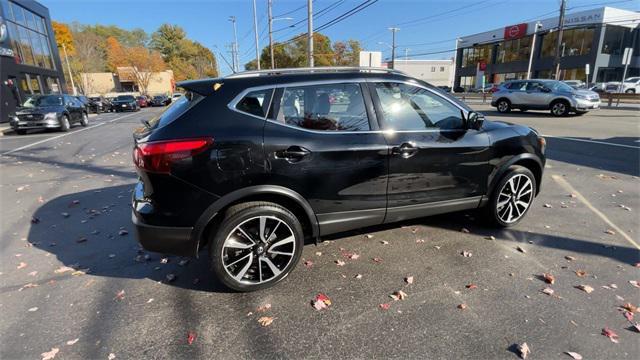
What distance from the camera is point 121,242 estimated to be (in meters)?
4.12

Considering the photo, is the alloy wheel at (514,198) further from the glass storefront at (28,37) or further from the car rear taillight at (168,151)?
the glass storefront at (28,37)

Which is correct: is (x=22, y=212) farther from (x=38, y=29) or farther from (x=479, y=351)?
(x=38, y=29)

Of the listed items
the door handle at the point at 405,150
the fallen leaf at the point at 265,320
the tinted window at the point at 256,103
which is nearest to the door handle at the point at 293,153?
the tinted window at the point at 256,103

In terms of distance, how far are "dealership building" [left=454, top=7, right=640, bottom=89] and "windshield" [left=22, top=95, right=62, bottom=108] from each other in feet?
144

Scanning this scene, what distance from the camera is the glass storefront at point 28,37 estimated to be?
24.2 meters

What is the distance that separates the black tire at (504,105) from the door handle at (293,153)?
18856mm

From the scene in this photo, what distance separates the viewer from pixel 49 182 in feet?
22.5

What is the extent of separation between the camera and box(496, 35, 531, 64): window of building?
5231cm

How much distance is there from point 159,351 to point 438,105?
3.32 m

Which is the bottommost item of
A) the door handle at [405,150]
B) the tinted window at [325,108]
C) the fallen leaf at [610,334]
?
the fallen leaf at [610,334]

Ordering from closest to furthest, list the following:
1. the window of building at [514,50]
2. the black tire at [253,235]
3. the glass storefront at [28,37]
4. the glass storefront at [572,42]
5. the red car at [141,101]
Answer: the black tire at [253,235], the glass storefront at [28,37], the red car at [141,101], the glass storefront at [572,42], the window of building at [514,50]

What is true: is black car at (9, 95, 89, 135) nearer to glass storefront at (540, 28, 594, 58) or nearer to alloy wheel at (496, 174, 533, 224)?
alloy wheel at (496, 174, 533, 224)

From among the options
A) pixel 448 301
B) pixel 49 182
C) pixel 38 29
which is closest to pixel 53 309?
pixel 448 301

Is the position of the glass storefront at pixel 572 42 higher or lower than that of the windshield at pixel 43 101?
higher
